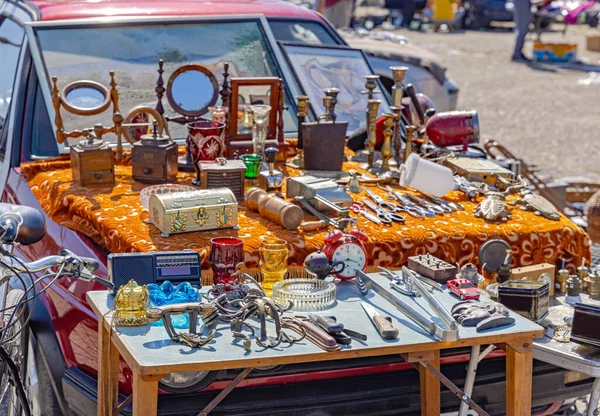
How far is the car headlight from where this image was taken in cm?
317

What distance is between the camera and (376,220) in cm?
384

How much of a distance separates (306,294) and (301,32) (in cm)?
270

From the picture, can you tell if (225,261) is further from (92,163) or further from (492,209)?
(492,209)

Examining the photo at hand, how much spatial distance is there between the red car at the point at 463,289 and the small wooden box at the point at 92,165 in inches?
60.9

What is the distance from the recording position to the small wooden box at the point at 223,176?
13.1ft

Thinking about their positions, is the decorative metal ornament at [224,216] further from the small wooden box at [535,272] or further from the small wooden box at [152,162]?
the small wooden box at [535,272]

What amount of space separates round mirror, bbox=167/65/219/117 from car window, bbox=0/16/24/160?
78 centimetres

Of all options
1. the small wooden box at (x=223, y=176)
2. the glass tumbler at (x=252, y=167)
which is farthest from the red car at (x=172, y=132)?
the glass tumbler at (x=252, y=167)

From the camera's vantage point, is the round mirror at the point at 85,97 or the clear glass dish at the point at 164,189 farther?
the round mirror at the point at 85,97

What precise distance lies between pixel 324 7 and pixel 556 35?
14.0 metres

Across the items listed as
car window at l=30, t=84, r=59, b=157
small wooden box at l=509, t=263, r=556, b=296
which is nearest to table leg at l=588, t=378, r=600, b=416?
small wooden box at l=509, t=263, r=556, b=296

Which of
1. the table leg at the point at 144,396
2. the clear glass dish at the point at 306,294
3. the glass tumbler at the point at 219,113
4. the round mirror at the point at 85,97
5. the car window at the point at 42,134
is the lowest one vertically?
the table leg at the point at 144,396

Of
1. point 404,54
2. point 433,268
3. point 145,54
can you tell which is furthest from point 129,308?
point 404,54

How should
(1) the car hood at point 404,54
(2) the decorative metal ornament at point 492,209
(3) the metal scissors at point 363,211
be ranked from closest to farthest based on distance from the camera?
(3) the metal scissors at point 363,211 < (2) the decorative metal ornament at point 492,209 < (1) the car hood at point 404,54
